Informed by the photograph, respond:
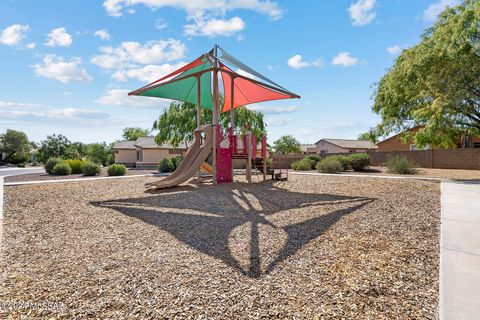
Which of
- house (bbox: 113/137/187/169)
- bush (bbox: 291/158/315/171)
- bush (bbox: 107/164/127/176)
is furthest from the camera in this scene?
house (bbox: 113/137/187/169)

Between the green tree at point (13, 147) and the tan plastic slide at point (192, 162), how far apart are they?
143ft

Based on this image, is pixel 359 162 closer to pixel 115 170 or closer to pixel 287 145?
pixel 115 170

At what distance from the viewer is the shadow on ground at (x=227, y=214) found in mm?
4098

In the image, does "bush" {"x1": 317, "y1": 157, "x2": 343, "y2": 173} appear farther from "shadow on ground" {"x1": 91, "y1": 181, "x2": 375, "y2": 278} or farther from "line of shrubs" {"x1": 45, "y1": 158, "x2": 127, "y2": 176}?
"line of shrubs" {"x1": 45, "y1": 158, "x2": 127, "y2": 176}

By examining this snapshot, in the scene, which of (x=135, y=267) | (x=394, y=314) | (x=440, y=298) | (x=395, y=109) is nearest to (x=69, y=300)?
(x=135, y=267)

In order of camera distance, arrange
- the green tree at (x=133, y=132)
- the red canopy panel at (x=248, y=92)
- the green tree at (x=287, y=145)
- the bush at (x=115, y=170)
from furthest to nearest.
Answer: the green tree at (x=133, y=132) < the green tree at (x=287, y=145) < the bush at (x=115, y=170) < the red canopy panel at (x=248, y=92)

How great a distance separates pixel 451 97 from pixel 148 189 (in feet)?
43.6

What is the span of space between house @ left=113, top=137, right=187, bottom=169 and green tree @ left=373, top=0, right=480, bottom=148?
85.7ft

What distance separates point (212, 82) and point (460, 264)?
11998 millimetres

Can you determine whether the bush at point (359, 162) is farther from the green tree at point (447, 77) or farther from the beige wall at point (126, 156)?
the beige wall at point (126, 156)

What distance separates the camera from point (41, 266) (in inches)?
135

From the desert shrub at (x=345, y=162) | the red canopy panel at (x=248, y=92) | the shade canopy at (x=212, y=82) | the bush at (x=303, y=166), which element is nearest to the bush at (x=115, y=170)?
the shade canopy at (x=212, y=82)

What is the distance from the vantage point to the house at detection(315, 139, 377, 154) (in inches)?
1719

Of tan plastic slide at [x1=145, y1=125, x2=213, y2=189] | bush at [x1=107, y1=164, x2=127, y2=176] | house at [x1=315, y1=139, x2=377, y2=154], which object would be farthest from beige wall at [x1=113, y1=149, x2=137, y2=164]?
tan plastic slide at [x1=145, y1=125, x2=213, y2=189]
